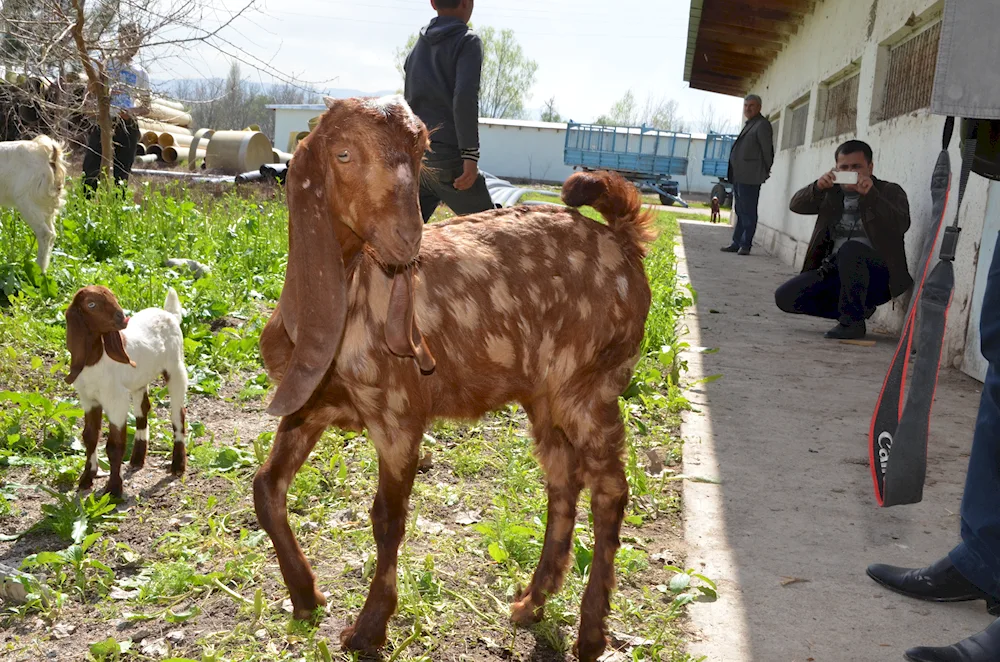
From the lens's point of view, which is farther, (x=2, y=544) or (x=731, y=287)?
(x=731, y=287)

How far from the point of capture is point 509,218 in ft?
9.52

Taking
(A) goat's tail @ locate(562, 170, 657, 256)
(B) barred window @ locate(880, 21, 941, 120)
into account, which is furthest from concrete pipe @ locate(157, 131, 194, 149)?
(A) goat's tail @ locate(562, 170, 657, 256)

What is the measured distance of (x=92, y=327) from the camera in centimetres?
349

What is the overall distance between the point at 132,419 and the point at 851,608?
347 cm

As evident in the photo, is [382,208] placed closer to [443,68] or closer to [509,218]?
[509,218]

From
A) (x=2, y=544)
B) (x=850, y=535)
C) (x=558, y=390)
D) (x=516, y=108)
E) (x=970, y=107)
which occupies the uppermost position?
(x=516, y=108)

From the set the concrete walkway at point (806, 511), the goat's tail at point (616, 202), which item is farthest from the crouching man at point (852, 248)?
the goat's tail at point (616, 202)

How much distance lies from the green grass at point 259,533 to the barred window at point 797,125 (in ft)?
32.8

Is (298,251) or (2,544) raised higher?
(298,251)

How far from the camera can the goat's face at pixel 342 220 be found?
2.06 metres

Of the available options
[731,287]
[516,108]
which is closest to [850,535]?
[731,287]

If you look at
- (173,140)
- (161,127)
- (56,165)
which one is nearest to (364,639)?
(56,165)

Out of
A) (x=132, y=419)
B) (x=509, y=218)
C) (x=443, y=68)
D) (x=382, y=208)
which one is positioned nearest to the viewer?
(x=382, y=208)

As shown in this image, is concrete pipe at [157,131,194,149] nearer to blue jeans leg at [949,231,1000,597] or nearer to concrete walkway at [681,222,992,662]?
concrete walkway at [681,222,992,662]
